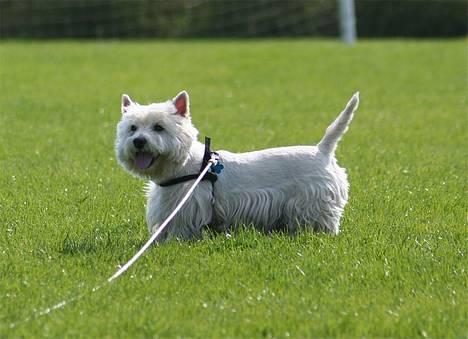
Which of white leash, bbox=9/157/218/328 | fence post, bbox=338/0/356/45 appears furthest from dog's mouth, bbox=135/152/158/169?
fence post, bbox=338/0/356/45

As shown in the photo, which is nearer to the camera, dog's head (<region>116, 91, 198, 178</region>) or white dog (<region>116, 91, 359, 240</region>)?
dog's head (<region>116, 91, 198, 178</region>)

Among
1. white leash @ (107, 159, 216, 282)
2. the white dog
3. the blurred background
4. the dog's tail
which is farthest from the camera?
the blurred background

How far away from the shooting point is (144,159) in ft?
23.2

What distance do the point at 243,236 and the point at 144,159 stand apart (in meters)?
0.92

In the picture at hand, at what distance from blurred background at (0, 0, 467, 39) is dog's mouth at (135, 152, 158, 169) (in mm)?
22439

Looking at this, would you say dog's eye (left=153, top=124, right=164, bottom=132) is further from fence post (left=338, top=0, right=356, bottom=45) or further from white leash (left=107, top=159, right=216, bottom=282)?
fence post (left=338, top=0, right=356, bottom=45)

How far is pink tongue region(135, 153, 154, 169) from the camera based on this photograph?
706cm

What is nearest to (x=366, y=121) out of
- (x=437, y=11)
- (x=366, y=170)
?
(x=366, y=170)

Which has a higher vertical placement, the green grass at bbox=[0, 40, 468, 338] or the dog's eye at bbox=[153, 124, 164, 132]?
the dog's eye at bbox=[153, 124, 164, 132]

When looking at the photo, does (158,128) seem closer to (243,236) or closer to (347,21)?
(243,236)

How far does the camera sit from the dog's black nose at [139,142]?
6.96m

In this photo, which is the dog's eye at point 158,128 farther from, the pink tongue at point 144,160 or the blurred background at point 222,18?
the blurred background at point 222,18

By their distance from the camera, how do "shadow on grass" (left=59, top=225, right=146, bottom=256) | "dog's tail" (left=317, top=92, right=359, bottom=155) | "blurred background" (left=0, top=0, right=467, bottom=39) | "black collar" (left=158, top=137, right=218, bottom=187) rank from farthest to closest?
"blurred background" (left=0, top=0, right=467, bottom=39) → "dog's tail" (left=317, top=92, right=359, bottom=155) → "black collar" (left=158, top=137, right=218, bottom=187) → "shadow on grass" (left=59, top=225, right=146, bottom=256)

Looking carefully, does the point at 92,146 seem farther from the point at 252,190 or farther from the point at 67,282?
the point at 67,282
